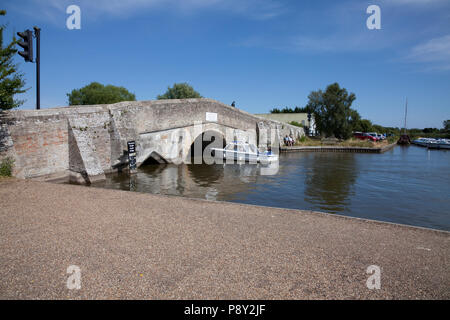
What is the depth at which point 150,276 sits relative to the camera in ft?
12.0

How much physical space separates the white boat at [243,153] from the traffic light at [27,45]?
15091 millimetres

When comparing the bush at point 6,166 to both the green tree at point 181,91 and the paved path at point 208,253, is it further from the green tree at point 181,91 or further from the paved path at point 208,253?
the green tree at point 181,91

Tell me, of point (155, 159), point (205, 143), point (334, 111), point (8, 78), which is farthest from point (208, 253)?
point (334, 111)

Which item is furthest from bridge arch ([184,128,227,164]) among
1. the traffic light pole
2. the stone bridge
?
the traffic light pole

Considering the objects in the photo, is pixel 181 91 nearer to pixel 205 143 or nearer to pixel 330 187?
pixel 205 143

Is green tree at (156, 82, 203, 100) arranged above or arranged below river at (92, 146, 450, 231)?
above

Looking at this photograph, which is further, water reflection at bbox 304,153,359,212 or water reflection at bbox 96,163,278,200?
water reflection at bbox 96,163,278,200

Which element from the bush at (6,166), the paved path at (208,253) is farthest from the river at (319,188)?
the paved path at (208,253)

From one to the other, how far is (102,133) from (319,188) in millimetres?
11251

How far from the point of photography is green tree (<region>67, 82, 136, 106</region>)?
43625 millimetres

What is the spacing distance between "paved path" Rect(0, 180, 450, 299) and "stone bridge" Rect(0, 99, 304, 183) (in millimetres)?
5164

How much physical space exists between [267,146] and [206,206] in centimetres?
2310

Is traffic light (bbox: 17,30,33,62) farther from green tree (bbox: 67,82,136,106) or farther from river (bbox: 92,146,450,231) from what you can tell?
green tree (bbox: 67,82,136,106)

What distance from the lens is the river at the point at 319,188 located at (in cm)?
980
